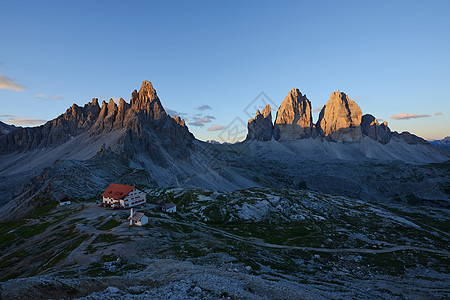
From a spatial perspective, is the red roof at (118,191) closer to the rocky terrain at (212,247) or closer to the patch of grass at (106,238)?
the rocky terrain at (212,247)

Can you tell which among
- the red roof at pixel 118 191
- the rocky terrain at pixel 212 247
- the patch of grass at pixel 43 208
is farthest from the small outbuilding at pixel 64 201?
the red roof at pixel 118 191

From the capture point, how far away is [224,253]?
45.5 m

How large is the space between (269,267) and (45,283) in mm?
35555

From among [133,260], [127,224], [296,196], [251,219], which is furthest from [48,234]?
[296,196]

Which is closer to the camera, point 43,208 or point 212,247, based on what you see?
point 212,247

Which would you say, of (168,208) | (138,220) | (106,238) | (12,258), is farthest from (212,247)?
(12,258)

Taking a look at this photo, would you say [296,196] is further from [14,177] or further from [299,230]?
[14,177]

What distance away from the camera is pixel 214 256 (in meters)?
43.6

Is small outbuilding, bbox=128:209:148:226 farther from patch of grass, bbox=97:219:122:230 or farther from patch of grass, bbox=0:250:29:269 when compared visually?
patch of grass, bbox=0:250:29:269

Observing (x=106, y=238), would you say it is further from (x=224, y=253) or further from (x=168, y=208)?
(x=168, y=208)

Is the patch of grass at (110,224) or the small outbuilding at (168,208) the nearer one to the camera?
the patch of grass at (110,224)

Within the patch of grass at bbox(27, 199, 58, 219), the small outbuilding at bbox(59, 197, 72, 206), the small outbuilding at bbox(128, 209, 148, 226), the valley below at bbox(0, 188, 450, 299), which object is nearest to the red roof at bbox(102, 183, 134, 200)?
the valley below at bbox(0, 188, 450, 299)

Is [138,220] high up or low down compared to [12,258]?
up

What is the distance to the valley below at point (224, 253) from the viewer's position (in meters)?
25.6
